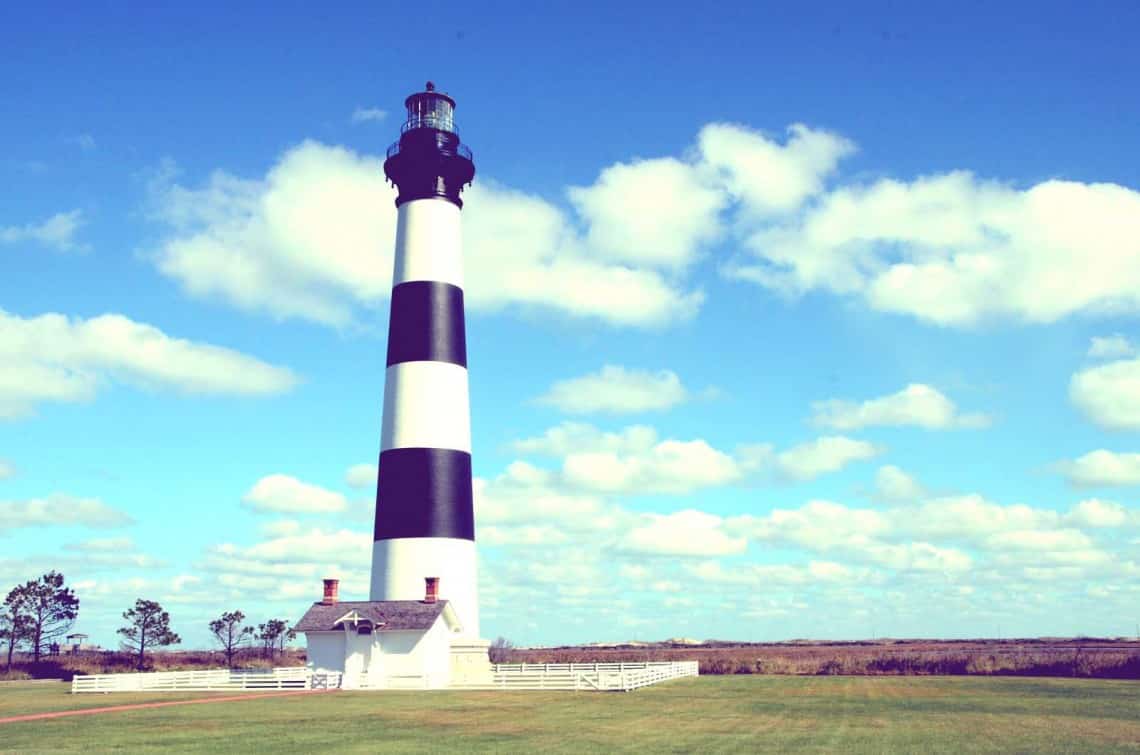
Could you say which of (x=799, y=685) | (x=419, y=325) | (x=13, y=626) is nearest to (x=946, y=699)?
(x=799, y=685)

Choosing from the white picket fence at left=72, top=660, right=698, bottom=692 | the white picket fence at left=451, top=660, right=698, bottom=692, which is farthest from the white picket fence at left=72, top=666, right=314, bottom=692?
the white picket fence at left=451, top=660, right=698, bottom=692

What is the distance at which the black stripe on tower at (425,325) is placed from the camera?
152ft

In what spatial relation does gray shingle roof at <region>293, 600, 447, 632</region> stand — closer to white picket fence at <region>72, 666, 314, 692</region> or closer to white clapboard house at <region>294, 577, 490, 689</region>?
white clapboard house at <region>294, 577, 490, 689</region>

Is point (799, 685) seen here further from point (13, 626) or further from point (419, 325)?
point (13, 626)

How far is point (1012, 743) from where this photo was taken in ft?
74.2

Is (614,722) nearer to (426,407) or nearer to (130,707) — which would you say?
(130,707)

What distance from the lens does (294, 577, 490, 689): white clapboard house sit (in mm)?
44250

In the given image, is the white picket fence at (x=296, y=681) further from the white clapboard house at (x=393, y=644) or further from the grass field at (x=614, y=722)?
the grass field at (x=614, y=722)

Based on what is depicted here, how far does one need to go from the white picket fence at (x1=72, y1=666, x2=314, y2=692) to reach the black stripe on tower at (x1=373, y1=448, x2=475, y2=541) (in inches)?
296

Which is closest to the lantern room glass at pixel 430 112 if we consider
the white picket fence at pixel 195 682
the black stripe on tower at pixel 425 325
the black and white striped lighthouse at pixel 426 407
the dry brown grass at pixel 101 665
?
the black and white striped lighthouse at pixel 426 407

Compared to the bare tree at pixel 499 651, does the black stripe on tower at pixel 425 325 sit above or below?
above

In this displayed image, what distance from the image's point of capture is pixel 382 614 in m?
45.0

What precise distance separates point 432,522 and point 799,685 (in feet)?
65.6

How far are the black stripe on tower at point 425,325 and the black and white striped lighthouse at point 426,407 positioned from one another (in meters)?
0.05
